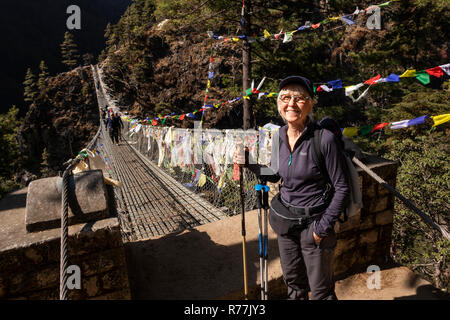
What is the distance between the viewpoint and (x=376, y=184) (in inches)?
72.2

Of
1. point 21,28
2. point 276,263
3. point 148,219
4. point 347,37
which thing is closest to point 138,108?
point 347,37

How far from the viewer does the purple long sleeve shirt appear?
3.67 feet

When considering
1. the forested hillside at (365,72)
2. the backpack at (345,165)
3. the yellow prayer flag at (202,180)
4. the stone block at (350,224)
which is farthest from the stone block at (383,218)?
the forested hillside at (365,72)

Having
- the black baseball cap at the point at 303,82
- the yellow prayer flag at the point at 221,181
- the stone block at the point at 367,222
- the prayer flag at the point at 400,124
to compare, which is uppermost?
the black baseball cap at the point at 303,82

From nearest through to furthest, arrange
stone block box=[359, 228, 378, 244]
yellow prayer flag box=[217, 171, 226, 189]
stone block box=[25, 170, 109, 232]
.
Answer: stone block box=[25, 170, 109, 232], stone block box=[359, 228, 378, 244], yellow prayer flag box=[217, 171, 226, 189]

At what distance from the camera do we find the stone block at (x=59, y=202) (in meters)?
1.27

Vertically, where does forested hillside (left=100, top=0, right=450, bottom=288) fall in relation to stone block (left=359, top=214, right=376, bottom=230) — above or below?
above

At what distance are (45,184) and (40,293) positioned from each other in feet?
1.73

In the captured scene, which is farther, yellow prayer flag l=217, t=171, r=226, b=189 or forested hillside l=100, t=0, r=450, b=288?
forested hillside l=100, t=0, r=450, b=288

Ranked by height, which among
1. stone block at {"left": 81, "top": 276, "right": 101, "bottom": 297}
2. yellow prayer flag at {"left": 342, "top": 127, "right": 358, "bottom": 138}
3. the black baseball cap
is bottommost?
stone block at {"left": 81, "top": 276, "right": 101, "bottom": 297}

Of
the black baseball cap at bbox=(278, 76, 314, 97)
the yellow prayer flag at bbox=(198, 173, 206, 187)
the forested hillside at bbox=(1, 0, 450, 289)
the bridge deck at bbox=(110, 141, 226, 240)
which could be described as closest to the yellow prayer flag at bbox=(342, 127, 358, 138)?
the forested hillside at bbox=(1, 0, 450, 289)

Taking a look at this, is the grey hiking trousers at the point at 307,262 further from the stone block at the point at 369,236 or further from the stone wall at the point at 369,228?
the stone block at the point at 369,236

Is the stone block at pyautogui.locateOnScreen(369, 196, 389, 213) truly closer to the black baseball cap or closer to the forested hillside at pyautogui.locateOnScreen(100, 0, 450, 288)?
the black baseball cap
